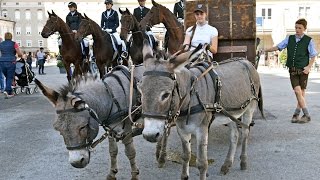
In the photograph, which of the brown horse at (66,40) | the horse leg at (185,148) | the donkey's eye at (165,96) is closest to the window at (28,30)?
the brown horse at (66,40)

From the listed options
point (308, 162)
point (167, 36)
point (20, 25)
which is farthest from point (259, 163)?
point (20, 25)

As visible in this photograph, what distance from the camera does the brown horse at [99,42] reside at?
1192 cm

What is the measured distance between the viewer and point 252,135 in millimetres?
8305

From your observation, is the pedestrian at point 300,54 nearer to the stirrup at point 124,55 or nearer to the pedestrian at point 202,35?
the pedestrian at point 202,35

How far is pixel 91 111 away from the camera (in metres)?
4.21

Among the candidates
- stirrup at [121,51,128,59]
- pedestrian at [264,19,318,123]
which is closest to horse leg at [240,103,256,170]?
pedestrian at [264,19,318,123]

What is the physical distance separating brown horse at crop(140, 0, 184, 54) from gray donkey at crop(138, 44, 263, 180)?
464cm

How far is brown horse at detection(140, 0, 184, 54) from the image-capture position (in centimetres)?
1090

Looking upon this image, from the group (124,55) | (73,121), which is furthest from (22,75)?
(73,121)

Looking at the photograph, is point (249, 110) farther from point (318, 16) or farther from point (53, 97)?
point (318, 16)

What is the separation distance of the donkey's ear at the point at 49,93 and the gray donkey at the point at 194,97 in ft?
2.85

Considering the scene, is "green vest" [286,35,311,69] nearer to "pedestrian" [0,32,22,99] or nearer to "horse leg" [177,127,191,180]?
"horse leg" [177,127,191,180]

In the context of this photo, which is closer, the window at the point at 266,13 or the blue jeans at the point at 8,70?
the blue jeans at the point at 8,70

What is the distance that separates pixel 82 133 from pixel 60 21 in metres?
9.05
